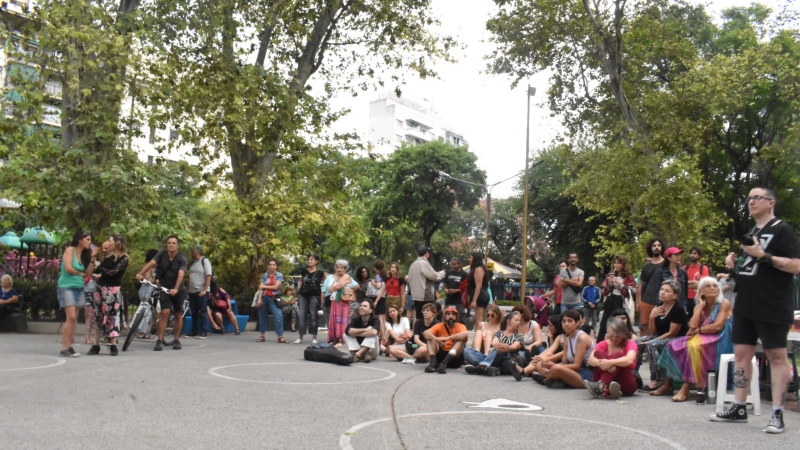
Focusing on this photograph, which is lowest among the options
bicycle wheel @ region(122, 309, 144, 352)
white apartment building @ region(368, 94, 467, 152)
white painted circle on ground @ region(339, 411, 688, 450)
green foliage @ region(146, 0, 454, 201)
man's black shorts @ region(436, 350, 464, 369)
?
white painted circle on ground @ region(339, 411, 688, 450)

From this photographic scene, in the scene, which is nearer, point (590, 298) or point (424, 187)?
point (590, 298)

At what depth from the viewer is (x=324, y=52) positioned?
2373cm

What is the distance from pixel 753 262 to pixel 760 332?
586mm

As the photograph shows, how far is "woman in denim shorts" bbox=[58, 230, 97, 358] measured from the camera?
12117mm

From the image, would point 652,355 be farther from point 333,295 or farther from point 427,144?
point 427,144

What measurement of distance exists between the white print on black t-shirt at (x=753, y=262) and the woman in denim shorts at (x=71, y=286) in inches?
356

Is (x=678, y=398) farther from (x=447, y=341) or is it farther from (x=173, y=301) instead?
(x=173, y=301)

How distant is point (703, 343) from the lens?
9.30 m

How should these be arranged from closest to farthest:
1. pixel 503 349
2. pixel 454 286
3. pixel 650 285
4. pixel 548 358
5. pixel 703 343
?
1. pixel 703 343
2. pixel 548 358
3. pixel 503 349
4. pixel 650 285
5. pixel 454 286

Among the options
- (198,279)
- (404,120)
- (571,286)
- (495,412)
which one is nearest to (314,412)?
(495,412)

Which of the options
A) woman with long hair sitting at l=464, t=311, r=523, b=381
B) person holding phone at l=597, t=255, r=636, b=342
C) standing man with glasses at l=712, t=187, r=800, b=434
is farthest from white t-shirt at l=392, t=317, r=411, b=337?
standing man with glasses at l=712, t=187, r=800, b=434

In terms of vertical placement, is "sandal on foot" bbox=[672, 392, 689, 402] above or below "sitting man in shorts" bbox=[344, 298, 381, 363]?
below

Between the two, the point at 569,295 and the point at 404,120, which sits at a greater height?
the point at 404,120

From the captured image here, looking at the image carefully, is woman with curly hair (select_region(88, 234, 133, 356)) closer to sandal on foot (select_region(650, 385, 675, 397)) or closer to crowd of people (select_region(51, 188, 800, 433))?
crowd of people (select_region(51, 188, 800, 433))
